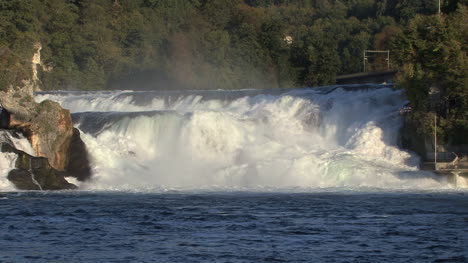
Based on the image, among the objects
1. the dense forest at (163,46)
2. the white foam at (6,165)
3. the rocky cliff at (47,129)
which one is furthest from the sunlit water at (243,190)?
the dense forest at (163,46)

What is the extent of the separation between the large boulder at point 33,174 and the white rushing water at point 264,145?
1.81 m

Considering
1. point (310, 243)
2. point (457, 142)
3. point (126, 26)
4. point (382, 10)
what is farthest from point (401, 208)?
point (382, 10)

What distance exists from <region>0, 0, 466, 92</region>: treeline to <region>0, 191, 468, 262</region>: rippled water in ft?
148

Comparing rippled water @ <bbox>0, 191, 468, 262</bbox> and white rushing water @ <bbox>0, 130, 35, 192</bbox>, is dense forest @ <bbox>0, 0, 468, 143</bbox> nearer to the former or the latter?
white rushing water @ <bbox>0, 130, 35, 192</bbox>

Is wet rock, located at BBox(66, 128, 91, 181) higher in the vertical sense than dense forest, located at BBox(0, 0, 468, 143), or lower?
lower

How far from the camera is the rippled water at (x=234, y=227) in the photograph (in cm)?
2350

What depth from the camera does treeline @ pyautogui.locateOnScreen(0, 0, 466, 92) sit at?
8125 cm

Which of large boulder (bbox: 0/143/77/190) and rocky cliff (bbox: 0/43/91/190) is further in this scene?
rocky cliff (bbox: 0/43/91/190)

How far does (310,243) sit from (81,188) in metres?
16.2

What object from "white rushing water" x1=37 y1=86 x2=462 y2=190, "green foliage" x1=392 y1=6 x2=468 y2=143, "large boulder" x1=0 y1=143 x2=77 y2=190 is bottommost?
"large boulder" x1=0 y1=143 x2=77 y2=190

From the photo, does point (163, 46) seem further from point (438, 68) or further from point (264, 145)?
point (438, 68)

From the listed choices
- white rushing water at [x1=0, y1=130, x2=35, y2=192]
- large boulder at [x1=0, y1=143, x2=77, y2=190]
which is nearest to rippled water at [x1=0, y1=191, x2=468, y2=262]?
large boulder at [x1=0, y1=143, x2=77, y2=190]

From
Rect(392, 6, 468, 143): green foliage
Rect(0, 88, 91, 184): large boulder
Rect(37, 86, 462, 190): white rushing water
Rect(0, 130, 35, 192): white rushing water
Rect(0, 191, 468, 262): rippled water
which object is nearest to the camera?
Rect(0, 191, 468, 262): rippled water

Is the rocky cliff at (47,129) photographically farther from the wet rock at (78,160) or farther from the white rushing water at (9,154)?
the white rushing water at (9,154)
